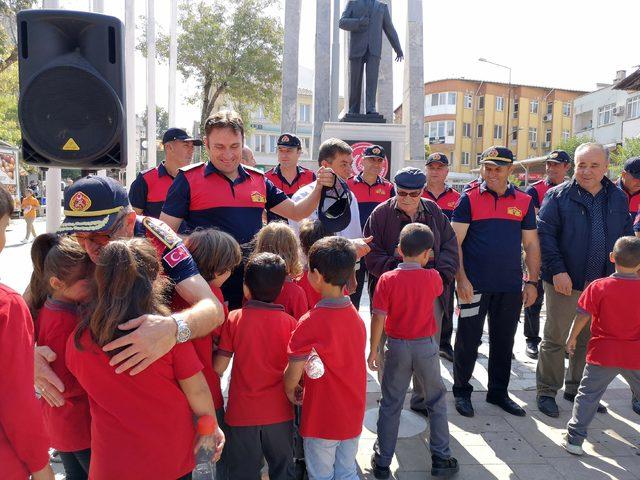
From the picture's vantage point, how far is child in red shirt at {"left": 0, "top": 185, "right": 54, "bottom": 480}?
146 cm

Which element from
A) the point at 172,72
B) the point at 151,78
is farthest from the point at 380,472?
the point at 172,72

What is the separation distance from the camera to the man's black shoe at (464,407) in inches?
150

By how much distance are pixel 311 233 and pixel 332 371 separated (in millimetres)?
1008

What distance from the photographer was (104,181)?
2.10 m

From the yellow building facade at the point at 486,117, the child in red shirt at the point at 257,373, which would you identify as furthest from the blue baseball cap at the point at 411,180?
the yellow building facade at the point at 486,117

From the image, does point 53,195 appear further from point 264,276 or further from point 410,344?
point 410,344

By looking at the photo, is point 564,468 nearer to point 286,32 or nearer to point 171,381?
point 171,381

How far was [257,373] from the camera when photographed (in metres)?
2.37

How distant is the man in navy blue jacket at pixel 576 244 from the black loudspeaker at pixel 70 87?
3.36m

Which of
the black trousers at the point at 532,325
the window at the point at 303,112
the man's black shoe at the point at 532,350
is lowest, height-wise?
the man's black shoe at the point at 532,350

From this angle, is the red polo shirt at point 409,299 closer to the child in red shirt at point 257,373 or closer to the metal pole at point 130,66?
the child in red shirt at point 257,373

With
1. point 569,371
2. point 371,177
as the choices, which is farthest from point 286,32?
point 569,371

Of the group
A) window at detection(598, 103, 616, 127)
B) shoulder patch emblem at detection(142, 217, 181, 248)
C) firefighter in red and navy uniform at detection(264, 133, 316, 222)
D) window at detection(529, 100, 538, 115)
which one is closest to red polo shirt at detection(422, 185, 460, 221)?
firefighter in red and navy uniform at detection(264, 133, 316, 222)

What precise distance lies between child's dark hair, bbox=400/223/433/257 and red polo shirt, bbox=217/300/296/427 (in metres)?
0.96
